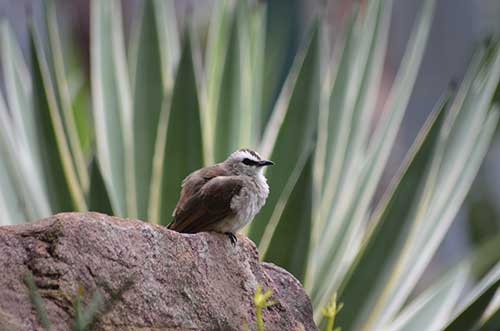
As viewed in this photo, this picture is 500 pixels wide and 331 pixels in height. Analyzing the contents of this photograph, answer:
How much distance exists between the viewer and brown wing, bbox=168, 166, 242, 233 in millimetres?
3863

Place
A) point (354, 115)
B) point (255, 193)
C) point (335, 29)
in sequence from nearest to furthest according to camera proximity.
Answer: point (255, 193) → point (354, 115) → point (335, 29)

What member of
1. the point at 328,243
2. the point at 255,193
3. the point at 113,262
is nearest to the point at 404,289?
the point at 328,243

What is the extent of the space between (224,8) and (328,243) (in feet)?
6.31

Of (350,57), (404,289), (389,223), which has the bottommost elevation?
(404,289)

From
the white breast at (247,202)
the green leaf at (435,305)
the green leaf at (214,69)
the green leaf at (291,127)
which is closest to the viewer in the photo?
the white breast at (247,202)

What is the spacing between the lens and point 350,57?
6.14 meters

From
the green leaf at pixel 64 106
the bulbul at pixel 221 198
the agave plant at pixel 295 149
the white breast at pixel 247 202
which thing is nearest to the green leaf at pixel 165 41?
the agave plant at pixel 295 149

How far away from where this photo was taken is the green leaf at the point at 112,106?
17.4 feet

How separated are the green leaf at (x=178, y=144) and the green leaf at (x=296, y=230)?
0.60m

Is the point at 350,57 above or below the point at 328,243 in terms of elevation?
above

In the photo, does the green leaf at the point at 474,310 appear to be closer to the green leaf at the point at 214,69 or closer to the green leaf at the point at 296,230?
the green leaf at the point at 296,230

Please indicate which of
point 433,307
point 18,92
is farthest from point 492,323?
point 18,92

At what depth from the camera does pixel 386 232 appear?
4656mm

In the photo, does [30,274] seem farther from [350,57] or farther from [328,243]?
[350,57]
